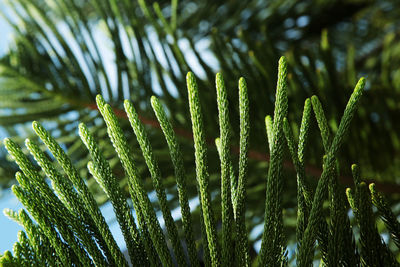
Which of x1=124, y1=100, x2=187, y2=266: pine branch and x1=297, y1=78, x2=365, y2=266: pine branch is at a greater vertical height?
x1=124, y1=100, x2=187, y2=266: pine branch

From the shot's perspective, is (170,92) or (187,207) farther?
(170,92)

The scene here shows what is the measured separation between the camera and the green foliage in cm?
31

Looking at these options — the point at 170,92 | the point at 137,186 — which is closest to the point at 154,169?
the point at 137,186

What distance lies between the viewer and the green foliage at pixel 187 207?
31 cm

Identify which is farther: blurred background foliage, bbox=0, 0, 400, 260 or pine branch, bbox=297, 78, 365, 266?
blurred background foliage, bbox=0, 0, 400, 260

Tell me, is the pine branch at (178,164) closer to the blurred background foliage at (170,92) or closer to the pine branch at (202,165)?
the pine branch at (202,165)

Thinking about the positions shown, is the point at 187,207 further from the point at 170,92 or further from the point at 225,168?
the point at 170,92

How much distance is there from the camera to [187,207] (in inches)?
13.0

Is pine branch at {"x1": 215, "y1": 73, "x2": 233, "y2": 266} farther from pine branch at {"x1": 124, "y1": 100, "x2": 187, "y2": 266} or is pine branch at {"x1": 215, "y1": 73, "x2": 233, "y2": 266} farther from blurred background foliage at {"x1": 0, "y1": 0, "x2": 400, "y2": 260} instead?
blurred background foliage at {"x1": 0, "y1": 0, "x2": 400, "y2": 260}

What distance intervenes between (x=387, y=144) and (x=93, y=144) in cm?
63

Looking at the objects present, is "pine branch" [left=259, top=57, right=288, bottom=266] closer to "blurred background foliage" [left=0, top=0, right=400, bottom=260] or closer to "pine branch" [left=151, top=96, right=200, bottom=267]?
"pine branch" [left=151, top=96, right=200, bottom=267]

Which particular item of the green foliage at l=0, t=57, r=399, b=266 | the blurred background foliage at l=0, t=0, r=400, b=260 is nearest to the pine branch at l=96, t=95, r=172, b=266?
the green foliage at l=0, t=57, r=399, b=266

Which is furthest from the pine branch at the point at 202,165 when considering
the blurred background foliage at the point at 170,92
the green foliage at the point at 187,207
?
the blurred background foliage at the point at 170,92

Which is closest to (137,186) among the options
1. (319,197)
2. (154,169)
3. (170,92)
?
(154,169)
